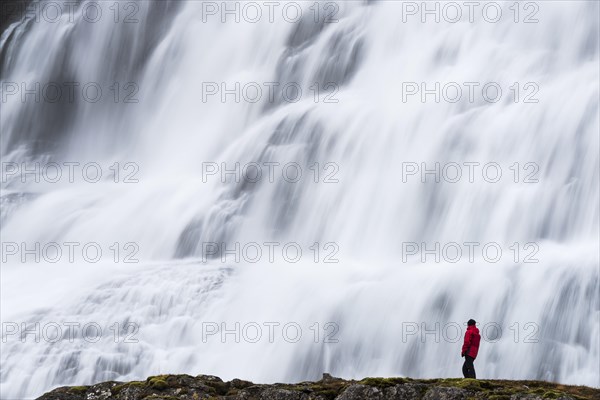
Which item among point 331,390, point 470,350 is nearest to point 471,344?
point 470,350

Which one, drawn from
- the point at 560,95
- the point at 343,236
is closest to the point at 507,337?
the point at 343,236

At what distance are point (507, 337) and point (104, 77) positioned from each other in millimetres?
27057

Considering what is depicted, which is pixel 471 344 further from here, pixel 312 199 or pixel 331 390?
pixel 312 199

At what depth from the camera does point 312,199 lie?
116 feet

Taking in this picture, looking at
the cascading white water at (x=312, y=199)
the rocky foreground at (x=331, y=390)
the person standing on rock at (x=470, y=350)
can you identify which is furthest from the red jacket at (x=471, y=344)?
the cascading white water at (x=312, y=199)

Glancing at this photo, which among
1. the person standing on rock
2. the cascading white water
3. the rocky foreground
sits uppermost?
the cascading white water

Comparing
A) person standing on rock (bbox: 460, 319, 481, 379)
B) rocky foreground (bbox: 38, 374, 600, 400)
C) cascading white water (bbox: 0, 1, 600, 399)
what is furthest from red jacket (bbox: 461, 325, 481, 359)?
cascading white water (bbox: 0, 1, 600, 399)

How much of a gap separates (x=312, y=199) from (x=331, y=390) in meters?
16.7

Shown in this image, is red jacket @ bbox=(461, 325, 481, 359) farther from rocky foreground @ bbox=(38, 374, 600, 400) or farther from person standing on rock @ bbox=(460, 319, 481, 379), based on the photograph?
rocky foreground @ bbox=(38, 374, 600, 400)

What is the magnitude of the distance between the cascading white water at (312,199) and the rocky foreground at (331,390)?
6.68 metres

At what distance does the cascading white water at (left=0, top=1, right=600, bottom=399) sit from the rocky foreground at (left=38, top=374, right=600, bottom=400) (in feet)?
21.9

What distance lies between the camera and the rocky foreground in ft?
59.7

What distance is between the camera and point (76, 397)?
19891 millimetres

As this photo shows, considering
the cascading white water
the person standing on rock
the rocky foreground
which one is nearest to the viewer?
the rocky foreground
